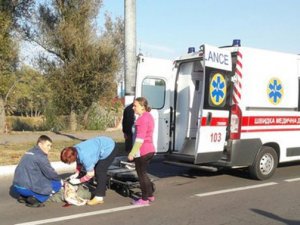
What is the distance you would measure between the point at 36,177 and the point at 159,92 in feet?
11.1

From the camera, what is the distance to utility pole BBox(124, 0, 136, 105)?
40.5 ft

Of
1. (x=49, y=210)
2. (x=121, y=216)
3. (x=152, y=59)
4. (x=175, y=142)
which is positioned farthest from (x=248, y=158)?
(x=49, y=210)

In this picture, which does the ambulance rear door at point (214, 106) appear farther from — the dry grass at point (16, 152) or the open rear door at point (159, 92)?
the dry grass at point (16, 152)

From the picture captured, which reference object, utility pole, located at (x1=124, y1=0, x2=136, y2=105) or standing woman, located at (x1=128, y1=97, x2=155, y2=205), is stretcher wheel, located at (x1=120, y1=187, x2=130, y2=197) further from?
utility pole, located at (x1=124, y1=0, x2=136, y2=105)

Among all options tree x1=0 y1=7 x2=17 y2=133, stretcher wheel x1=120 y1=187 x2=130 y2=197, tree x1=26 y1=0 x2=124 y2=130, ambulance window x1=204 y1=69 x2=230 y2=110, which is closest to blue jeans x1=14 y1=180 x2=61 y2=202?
stretcher wheel x1=120 y1=187 x2=130 y2=197

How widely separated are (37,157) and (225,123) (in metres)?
3.43

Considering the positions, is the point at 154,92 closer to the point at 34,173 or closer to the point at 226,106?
the point at 226,106

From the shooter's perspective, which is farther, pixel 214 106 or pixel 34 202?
pixel 214 106

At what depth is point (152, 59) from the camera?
31.4 feet

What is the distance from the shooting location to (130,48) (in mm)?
12391

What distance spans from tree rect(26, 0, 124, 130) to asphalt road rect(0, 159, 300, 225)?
10.9 m

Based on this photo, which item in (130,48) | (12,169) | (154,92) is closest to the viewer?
(154,92)

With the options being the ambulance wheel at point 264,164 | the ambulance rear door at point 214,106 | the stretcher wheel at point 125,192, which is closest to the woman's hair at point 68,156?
the stretcher wheel at point 125,192

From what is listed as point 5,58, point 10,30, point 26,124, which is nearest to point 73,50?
point 10,30
